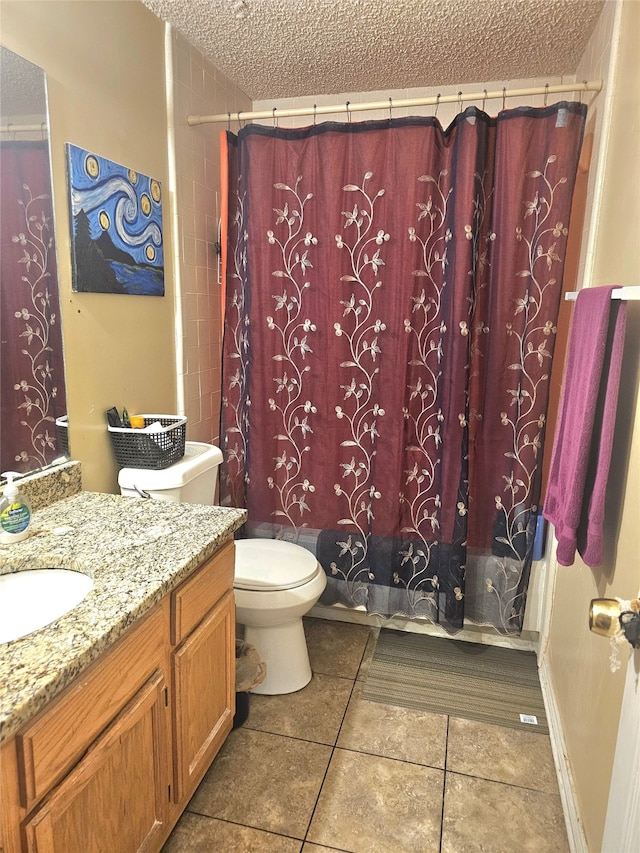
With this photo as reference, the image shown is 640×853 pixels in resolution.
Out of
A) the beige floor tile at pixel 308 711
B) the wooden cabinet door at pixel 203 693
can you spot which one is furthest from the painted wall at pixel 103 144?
the beige floor tile at pixel 308 711

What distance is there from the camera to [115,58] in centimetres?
182

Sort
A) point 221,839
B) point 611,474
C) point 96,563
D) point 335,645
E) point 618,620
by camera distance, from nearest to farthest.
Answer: point 618,620 < point 96,563 < point 611,474 < point 221,839 < point 335,645

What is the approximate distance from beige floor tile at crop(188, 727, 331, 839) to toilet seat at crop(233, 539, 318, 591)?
489 mm

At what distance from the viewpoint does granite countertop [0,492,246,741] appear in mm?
937

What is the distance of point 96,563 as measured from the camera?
1314mm

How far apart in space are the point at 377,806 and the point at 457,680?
2.24 ft

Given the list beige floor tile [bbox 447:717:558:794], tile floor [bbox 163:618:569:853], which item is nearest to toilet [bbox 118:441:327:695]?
tile floor [bbox 163:618:569:853]

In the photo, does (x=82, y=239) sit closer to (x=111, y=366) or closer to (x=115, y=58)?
(x=111, y=366)

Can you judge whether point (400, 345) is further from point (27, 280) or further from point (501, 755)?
point (501, 755)

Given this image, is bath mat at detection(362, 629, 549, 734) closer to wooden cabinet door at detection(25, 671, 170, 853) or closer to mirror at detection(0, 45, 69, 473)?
wooden cabinet door at detection(25, 671, 170, 853)

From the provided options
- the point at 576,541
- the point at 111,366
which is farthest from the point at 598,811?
the point at 111,366

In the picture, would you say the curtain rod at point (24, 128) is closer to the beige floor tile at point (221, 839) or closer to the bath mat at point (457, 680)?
the beige floor tile at point (221, 839)

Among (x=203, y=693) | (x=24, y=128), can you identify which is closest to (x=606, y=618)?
(x=203, y=693)

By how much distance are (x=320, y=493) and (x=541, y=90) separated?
5.43ft
